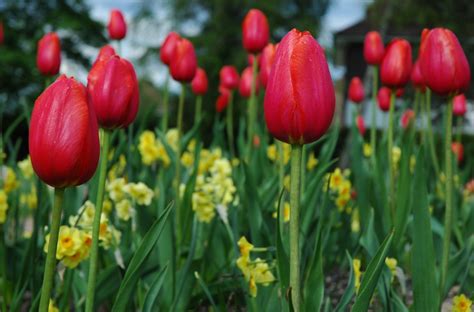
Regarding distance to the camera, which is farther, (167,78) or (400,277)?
(167,78)

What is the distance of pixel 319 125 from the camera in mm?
1344

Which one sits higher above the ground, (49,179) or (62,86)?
(62,86)

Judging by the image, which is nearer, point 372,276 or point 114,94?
point 372,276

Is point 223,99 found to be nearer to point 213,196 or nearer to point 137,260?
point 213,196

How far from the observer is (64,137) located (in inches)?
49.4

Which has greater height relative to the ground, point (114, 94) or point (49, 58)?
point (49, 58)

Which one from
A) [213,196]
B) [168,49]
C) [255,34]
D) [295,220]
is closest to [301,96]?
[295,220]

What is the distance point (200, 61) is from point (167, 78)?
23.4 meters

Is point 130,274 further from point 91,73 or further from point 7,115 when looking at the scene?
point 7,115

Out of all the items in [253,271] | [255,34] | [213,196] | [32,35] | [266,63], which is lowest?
[253,271]

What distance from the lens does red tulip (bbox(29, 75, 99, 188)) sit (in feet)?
4.12

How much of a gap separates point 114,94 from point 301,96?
491 mm

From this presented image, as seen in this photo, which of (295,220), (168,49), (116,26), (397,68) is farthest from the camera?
(116,26)

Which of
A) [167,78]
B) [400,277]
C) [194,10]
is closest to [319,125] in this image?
[400,277]
